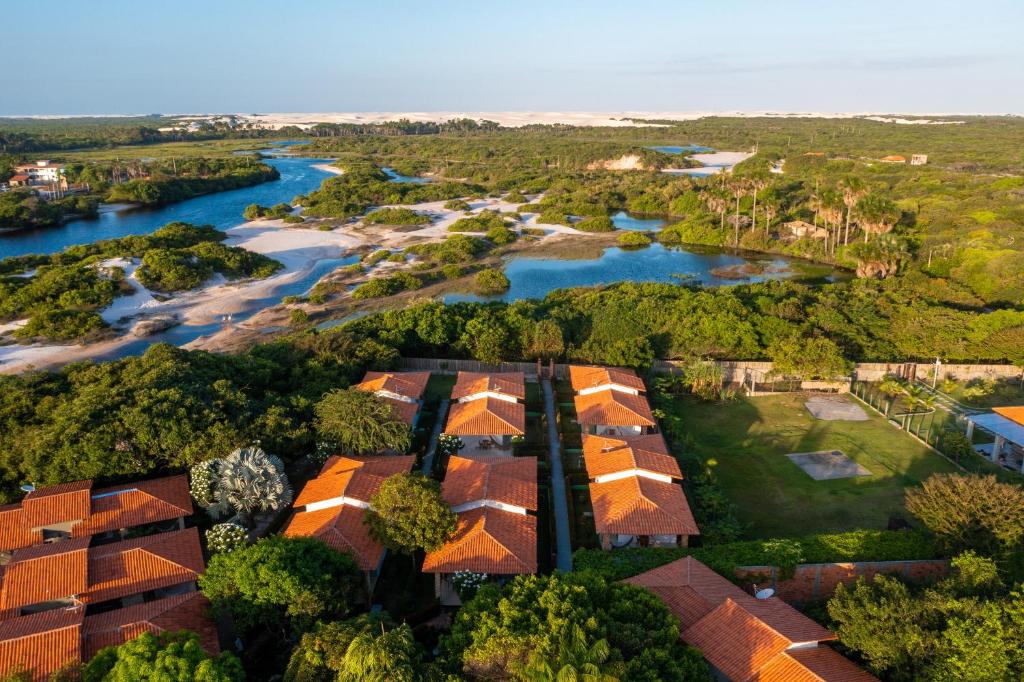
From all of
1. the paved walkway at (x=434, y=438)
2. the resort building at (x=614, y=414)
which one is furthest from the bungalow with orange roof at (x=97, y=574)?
the resort building at (x=614, y=414)

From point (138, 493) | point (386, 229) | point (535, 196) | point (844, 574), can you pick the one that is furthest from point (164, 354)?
point (535, 196)

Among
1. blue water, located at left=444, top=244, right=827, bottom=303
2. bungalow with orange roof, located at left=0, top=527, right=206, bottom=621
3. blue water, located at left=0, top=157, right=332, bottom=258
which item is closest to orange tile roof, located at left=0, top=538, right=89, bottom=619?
bungalow with orange roof, located at left=0, top=527, right=206, bottom=621

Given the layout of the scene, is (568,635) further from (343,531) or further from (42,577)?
(42,577)

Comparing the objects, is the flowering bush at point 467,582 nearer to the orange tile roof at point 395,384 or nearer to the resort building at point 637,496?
the resort building at point 637,496

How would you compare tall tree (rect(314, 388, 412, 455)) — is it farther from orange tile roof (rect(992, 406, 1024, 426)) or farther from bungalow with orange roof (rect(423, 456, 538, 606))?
orange tile roof (rect(992, 406, 1024, 426))

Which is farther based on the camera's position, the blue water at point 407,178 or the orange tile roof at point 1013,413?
the blue water at point 407,178

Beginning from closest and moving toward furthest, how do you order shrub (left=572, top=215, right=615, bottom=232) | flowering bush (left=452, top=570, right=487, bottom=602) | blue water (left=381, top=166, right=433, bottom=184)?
1. flowering bush (left=452, top=570, right=487, bottom=602)
2. shrub (left=572, top=215, right=615, bottom=232)
3. blue water (left=381, top=166, right=433, bottom=184)

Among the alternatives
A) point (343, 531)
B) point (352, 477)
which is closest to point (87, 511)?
point (352, 477)
